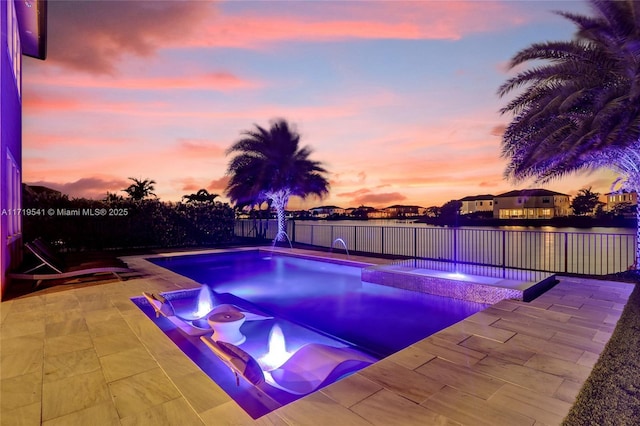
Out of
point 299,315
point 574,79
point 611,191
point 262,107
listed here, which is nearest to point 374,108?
point 262,107

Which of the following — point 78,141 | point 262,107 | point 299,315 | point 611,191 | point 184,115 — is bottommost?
point 299,315

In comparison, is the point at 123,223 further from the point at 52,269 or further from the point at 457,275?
the point at 457,275

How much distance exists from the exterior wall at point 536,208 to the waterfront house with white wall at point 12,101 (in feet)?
138

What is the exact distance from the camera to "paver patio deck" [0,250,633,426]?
210cm

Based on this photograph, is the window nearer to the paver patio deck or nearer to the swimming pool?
the paver patio deck

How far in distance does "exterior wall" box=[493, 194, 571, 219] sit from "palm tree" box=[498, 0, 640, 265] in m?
34.4

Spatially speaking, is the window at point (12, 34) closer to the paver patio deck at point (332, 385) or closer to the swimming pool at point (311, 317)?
the paver patio deck at point (332, 385)

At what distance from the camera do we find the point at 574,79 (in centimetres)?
691

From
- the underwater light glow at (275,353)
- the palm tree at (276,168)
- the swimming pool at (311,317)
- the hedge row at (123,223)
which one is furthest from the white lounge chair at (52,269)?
the palm tree at (276,168)

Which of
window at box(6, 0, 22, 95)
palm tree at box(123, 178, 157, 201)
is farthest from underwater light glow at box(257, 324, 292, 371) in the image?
palm tree at box(123, 178, 157, 201)

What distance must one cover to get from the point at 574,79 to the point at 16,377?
9.93 meters

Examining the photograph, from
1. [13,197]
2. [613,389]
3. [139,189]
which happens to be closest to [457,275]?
[613,389]

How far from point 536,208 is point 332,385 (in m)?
50.8

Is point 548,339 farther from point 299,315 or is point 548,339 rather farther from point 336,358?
point 299,315
